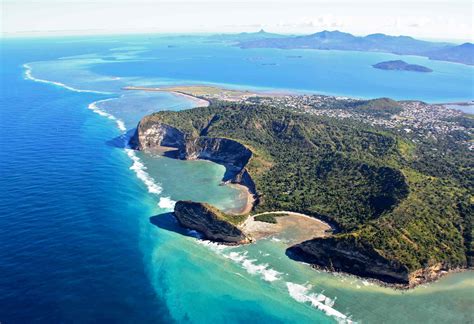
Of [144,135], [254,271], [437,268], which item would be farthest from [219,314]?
[144,135]

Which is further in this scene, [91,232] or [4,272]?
[91,232]

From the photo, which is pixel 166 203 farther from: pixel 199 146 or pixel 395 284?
pixel 395 284

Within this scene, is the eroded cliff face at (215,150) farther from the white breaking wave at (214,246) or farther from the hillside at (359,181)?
the white breaking wave at (214,246)

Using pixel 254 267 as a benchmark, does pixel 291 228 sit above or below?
above

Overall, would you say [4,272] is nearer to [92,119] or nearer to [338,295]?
[338,295]

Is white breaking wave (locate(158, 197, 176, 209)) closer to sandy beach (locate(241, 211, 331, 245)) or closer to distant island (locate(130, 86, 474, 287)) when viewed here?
distant island (locate(130, 86, 474, 287))

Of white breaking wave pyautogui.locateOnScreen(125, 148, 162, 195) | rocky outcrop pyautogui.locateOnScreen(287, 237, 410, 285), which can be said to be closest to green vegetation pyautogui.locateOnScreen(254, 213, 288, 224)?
rocky outcrop pyautogui.locateOnScreen(287, 237, 410, 285)

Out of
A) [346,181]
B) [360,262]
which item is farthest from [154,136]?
[360,262]
